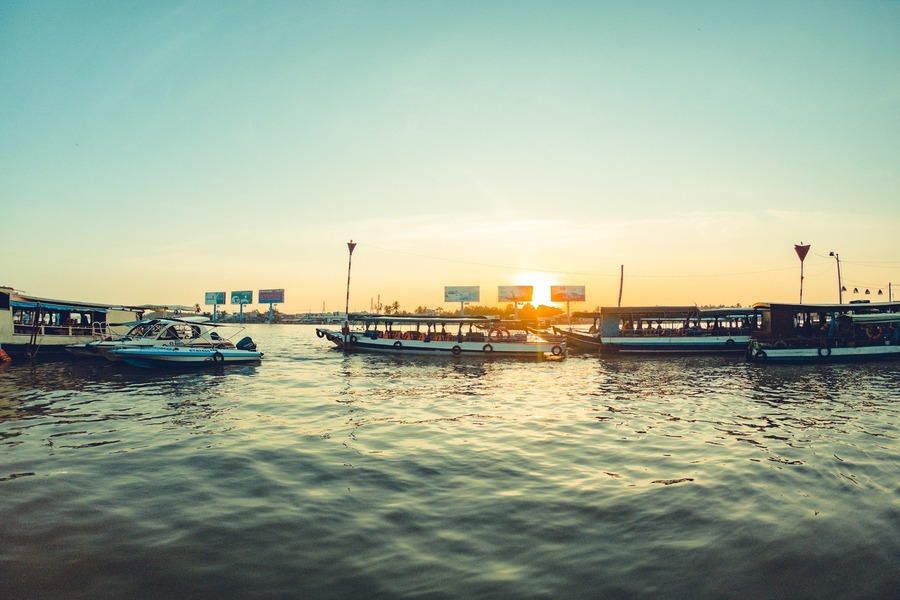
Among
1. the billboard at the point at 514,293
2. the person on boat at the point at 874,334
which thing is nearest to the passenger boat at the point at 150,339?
the person on boat at the point at 874,334

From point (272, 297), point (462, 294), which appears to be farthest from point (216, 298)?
point (462, 294)

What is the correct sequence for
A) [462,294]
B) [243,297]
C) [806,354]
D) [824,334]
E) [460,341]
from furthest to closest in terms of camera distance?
1. [243,297]
2. [462,294]
3. [460,341]
4. [824,334]
5. [806,354]

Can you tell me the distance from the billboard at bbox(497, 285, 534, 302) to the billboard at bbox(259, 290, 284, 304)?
69.6 meters

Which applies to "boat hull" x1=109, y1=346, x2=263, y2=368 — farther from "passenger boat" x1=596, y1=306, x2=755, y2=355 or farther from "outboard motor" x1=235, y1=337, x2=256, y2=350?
"passenger boat" x1=596, y1=306, x2=755, y2=355

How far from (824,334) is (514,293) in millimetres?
59444

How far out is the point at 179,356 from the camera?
27.6 metres

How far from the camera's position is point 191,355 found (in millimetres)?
28203

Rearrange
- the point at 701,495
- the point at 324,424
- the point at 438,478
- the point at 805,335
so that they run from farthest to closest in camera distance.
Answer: the point at 805,335 < the point at 324,424 < the point at 438,478 < the point at 701,495

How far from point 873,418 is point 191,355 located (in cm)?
3058

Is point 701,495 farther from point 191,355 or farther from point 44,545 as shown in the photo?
point 191,355

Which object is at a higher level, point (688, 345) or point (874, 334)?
point (874, 334)

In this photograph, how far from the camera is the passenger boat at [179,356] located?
26023 millimetres

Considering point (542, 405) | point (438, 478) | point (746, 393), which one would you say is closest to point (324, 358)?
point (542, 405)

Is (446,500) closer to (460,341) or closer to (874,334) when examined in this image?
(460,341)
